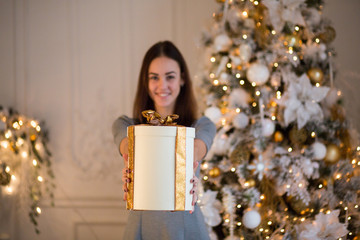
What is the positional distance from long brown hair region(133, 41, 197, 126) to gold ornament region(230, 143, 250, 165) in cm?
42

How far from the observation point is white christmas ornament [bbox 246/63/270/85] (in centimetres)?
215

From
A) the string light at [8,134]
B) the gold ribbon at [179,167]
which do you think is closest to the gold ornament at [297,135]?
the gold ribbon at [179,167]

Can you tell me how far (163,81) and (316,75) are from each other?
95 centimetres

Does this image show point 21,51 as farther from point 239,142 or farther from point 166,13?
point 239,142

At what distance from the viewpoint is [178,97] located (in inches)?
77.0

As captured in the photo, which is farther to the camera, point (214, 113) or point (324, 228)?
point (214, 113)

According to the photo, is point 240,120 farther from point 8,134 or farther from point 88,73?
point 8,134

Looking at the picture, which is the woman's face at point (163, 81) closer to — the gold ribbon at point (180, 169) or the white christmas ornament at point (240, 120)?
the white christmas ornament at point (240, 120)

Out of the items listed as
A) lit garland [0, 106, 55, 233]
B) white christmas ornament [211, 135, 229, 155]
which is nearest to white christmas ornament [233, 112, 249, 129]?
white christmas ornament [211, 135, 229, 155]

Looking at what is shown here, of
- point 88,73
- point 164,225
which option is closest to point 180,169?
point 164,225

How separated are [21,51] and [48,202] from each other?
119 centimetres

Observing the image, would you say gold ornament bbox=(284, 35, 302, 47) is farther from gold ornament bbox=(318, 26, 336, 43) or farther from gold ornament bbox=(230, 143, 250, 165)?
gold ornament bbox=(230, 143, 250, 165)

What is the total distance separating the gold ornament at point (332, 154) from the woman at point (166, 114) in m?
0.84

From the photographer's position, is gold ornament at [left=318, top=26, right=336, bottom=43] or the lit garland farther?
the lit garland
